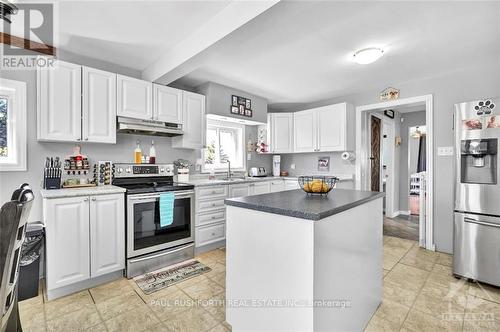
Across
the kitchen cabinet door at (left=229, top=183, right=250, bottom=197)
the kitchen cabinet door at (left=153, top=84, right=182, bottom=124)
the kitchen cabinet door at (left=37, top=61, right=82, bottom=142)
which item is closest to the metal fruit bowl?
the kitchen cabinet door at (left=229, top=183, right=250, bottom=197)

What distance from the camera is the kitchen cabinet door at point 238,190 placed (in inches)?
139

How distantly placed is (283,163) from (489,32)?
140 inches

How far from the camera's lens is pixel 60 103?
2377mm

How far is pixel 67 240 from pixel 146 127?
1386mm

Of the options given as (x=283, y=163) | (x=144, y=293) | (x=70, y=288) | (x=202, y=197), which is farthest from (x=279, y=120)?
(x=70, y=288)

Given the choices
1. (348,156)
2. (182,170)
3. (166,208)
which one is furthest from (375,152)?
(166,208)

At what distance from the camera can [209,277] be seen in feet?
8.30

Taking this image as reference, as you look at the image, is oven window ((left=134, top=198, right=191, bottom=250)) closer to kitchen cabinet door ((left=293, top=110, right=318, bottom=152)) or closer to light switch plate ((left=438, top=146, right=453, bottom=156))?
kitchen cabinet door ((left=293, top=110, right=318, bottom=152))

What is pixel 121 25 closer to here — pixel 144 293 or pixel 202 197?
pixel 202 197

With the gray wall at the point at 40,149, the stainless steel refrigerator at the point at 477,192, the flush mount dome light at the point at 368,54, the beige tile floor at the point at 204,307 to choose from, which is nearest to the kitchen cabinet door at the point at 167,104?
the gray wall at the point at 40,149

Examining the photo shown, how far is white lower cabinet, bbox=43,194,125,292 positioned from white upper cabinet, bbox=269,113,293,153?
2.98 meters

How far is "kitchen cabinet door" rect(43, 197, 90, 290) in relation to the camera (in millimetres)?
2070

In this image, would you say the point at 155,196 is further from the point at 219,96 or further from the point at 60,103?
the point at 219,96

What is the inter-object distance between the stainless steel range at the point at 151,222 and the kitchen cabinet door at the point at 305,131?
2.37 meters
